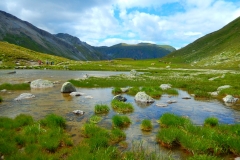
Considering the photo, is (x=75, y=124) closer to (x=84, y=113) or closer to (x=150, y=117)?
(x=84, y=113)

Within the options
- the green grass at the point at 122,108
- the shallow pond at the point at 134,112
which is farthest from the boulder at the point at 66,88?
the green grass at the point at 122,108

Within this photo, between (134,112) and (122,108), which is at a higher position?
(122,108)

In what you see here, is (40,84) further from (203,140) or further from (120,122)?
(203,140)

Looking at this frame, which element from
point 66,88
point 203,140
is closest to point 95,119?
point 203,140

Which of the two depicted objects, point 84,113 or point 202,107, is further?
point 202,107

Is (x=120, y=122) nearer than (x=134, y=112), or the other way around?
(x=120, y=122)

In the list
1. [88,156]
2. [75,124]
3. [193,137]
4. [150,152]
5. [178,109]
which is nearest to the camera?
[88,156]

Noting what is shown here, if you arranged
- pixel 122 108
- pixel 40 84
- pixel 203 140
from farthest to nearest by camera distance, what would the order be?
pixel 40 84, pixel 122 108, pixel 203 140

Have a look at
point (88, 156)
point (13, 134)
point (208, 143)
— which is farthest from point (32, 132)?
point (208, 143)

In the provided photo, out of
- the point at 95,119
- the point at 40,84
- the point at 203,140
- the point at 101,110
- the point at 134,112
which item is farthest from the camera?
the point at 40,84

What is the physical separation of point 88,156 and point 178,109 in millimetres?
12495

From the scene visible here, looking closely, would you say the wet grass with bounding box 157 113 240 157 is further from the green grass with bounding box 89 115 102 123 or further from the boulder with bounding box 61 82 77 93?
the boulder with bounding box 61 82 77 93

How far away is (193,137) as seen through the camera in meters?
10.9

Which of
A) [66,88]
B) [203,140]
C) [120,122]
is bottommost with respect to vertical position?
[66,88]
